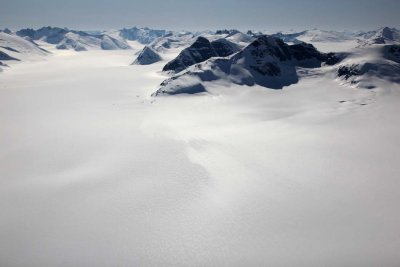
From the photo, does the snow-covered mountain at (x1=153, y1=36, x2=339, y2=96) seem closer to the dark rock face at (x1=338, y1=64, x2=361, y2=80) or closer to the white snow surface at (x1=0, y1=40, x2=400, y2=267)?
the dark rock face at (x1=338, y1=64, x2=361, y2=80)

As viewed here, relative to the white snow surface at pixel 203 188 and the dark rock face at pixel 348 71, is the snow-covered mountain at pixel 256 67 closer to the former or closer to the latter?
the dark rock face at pixel 348 71

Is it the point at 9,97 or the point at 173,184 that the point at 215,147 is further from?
the point at 9,97

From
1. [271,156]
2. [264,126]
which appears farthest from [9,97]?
[271,156]

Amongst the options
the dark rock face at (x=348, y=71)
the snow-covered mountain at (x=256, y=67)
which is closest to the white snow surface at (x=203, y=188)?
the snow-covered mountain at (x=256, y=67)

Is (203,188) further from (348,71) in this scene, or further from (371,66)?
(371,66)

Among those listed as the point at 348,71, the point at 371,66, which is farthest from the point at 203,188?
the point at 371,66

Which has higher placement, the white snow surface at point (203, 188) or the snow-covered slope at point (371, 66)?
the snow-covered slope at point (371, 66)

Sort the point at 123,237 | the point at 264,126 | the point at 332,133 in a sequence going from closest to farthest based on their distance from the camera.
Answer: the point at 123,237 → the point at 332,133 → the point at 264,126
